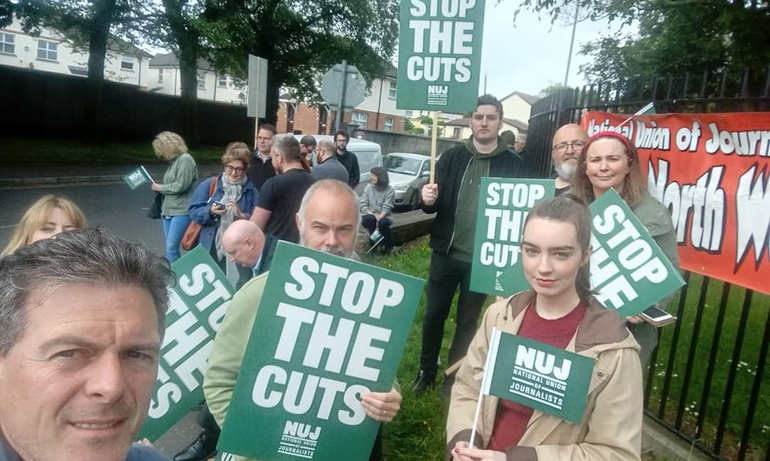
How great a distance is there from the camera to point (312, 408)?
6.40ft

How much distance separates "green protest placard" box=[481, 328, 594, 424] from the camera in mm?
1694

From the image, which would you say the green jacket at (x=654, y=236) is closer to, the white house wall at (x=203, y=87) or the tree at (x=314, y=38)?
the tree at (x=314, y=38)

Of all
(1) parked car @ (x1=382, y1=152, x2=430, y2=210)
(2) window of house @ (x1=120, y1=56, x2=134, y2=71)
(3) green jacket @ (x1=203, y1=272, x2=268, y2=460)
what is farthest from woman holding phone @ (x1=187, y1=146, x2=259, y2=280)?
(2) window of house @ (x1=120, y1=56, x2=134, y2=71)

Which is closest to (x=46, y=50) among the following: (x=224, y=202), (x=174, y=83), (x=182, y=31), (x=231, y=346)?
(x=174, y=83)

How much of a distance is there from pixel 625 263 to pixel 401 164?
48.7ft

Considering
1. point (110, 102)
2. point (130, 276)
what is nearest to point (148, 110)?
point (110, 102)

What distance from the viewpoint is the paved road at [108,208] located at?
9.44 m

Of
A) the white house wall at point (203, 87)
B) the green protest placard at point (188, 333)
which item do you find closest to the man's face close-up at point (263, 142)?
the green protest placard at point (188, 333)

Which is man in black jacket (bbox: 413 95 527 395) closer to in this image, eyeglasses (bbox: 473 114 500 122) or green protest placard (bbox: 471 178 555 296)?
eyeglasses (bbox: 473 114 500 122)

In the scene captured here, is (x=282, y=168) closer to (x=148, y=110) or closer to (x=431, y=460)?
(x=431, y=460)

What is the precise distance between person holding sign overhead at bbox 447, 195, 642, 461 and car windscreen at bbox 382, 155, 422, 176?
576 inches

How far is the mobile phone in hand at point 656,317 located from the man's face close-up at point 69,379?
2041 mm

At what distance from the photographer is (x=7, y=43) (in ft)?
181

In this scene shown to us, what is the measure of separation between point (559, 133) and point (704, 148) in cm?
86
